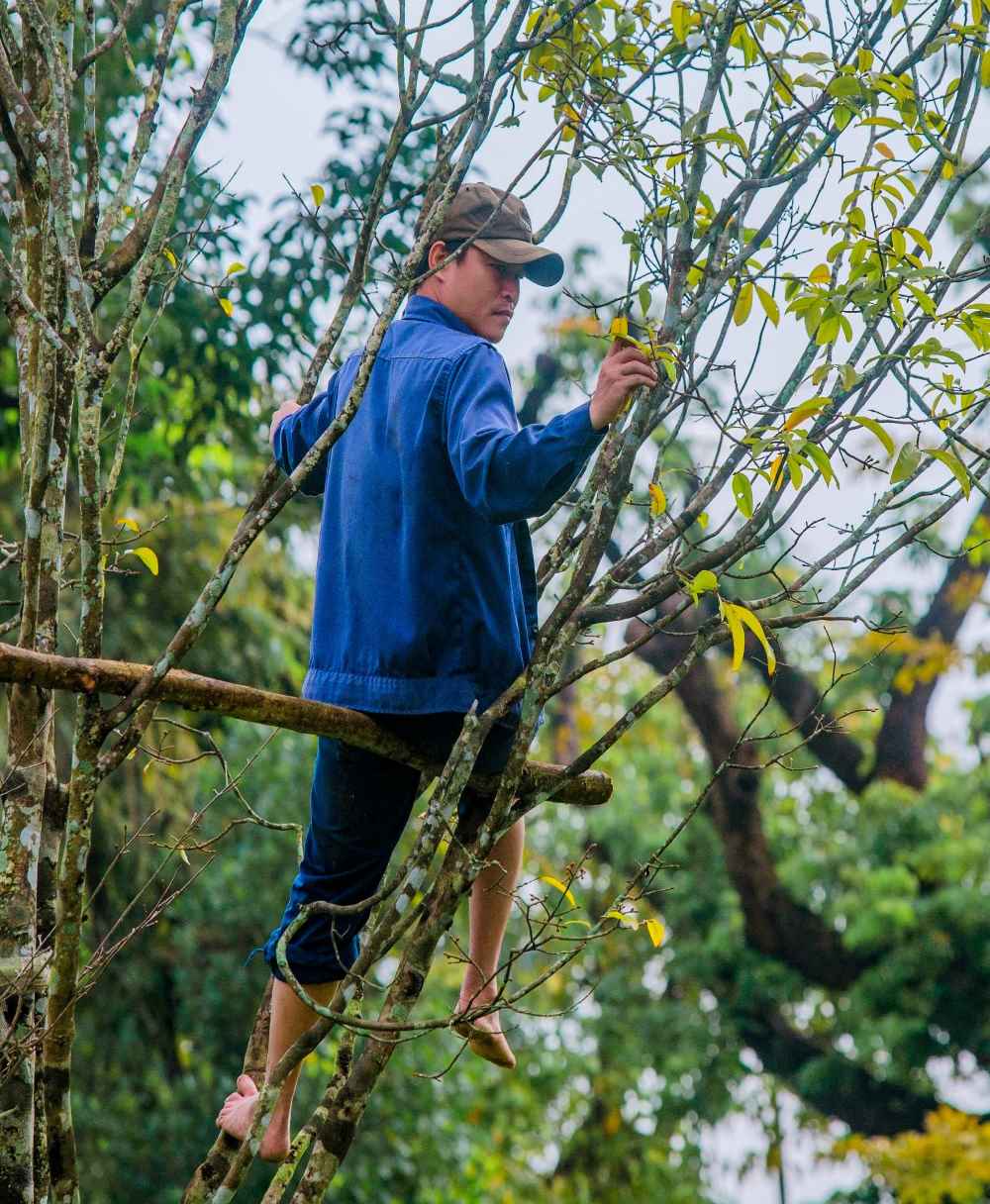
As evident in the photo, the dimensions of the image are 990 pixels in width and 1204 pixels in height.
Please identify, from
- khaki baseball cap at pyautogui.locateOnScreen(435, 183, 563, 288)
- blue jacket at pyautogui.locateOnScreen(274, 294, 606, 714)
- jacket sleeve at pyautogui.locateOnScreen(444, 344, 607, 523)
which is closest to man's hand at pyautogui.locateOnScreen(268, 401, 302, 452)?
blue jacket at pyautogui.locateOnScreen(274, 294, 606, 714)

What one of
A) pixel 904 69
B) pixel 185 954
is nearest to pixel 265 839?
pixel 185 954

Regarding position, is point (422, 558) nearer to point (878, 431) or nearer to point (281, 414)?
point (281, 414)

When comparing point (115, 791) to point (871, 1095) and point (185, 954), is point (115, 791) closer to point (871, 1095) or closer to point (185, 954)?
point (185, 954)

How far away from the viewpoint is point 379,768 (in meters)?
2.39

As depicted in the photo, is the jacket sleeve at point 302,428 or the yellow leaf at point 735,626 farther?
the jacket sleeve at point 302,428

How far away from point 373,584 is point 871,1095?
9214 millimetres

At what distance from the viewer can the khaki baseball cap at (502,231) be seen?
7.97 ft

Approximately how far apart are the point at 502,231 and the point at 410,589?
0.62m

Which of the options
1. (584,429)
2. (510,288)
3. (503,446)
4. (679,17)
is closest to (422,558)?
(503,446)

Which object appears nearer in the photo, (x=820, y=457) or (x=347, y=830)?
(x=820, y=457)

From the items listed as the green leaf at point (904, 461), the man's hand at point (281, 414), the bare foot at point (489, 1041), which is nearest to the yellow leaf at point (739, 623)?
the green leaf at point (904, 461)

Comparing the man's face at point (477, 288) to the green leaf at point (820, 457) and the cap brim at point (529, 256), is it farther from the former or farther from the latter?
the green leaf at point (820, 457)

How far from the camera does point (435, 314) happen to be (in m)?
2.50

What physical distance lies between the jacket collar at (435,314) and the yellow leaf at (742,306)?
0.46 meters
